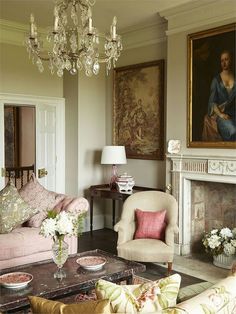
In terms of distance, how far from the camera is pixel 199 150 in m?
4.68

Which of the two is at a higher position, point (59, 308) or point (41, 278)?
point (59, 308)

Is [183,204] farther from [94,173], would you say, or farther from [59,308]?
[59,308]

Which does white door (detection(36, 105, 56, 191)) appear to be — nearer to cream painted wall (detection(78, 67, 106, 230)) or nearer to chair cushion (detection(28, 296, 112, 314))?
cream painted wall (detection(78, 67, 106, 230))

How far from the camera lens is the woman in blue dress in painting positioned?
171 inches

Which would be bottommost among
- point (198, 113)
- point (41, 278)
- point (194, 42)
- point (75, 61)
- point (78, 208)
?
point (41, 278)

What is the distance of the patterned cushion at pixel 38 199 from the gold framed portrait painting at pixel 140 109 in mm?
1795

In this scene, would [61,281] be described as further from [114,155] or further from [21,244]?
[114,155]

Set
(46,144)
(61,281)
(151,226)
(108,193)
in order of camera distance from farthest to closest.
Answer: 1. (46,144)
2. (108,193)
3. (151,226)
4. (61,281)

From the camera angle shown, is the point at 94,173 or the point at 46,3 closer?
the point at 46,3

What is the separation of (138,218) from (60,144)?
7.95 feet

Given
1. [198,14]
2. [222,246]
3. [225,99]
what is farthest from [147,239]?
[198,14]

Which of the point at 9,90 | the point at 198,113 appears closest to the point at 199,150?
the point at 198,113

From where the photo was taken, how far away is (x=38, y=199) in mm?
4383

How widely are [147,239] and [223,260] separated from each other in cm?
96
